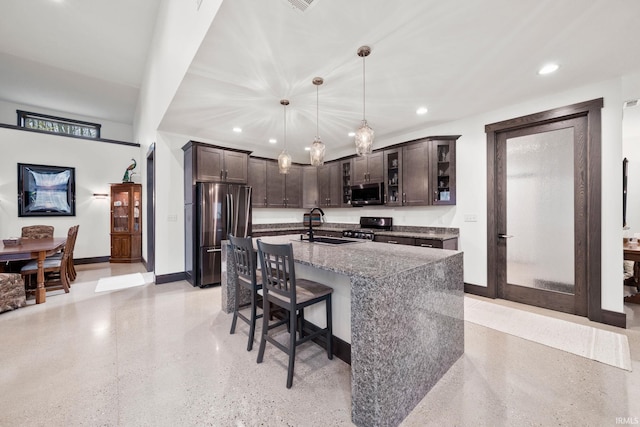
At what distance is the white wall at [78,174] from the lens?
531 centimetres

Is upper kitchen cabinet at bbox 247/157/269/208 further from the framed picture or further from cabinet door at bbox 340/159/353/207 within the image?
the framed picture

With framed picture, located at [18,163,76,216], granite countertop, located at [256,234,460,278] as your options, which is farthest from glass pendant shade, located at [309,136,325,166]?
framed picture, located at [18,163,76,216]

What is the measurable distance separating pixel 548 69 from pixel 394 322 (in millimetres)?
2990

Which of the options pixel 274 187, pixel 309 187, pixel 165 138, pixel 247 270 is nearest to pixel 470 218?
pixel 247 270

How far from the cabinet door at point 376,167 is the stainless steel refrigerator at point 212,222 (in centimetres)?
252

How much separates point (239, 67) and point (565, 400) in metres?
3.65

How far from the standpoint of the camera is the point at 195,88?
9.31 feet

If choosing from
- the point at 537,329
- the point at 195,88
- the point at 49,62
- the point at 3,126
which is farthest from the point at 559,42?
the point at 3,126

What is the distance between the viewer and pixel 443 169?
412 centimetres

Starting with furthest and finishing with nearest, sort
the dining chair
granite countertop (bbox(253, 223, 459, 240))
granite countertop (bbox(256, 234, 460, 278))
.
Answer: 1. granite countertop (bbox(253, 223, 459, 240))
2. the dining chair
3. granite countertop (bbox(256, 234, 460, 278))

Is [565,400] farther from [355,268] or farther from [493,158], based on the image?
[493,158]

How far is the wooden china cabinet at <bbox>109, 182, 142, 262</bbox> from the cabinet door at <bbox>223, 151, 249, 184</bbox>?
130 inches

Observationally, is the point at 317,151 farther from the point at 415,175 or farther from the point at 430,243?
the point at 430,243

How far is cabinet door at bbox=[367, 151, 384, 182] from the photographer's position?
15.5ft
